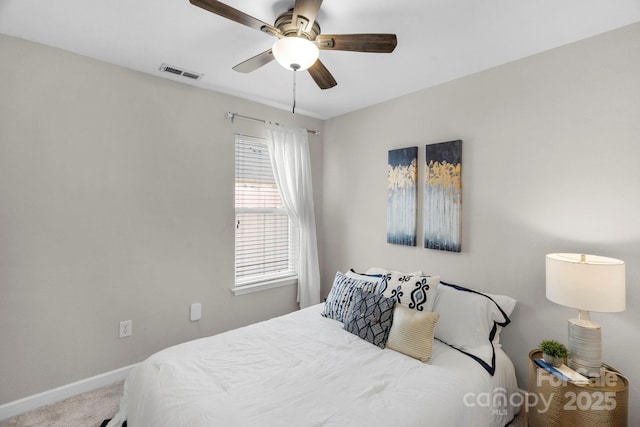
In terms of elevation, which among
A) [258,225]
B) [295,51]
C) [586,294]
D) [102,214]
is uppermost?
[295,51]

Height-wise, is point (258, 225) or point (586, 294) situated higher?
point (258, 225)

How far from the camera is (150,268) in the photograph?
2.56 m

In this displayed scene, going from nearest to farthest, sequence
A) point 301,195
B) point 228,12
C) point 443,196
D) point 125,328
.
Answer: point 228,12
point 125,328
point 443,196
point 301,195

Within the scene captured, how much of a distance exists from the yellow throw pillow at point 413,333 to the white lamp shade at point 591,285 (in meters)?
0.71

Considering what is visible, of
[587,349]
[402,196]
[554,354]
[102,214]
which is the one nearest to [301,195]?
[402,196]

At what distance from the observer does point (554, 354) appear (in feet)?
5.85

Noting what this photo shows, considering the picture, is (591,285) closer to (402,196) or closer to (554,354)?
(554,354)

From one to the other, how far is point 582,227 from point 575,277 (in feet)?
1.59

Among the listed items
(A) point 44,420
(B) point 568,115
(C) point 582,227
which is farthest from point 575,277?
(A) point 44,420

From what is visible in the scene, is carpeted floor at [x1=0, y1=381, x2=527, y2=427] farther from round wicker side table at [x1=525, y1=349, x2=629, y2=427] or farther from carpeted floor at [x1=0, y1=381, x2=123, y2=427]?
round wicker side table at [x1=525, y1=349, x2=629, y2=427]

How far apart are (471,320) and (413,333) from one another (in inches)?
18.5

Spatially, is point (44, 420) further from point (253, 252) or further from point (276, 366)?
point (253, 252)

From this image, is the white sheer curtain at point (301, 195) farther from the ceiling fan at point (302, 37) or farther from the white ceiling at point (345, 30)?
the ceiling fan at point (302, 37)

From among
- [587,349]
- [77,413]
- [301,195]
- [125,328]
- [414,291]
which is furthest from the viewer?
[301,195]
